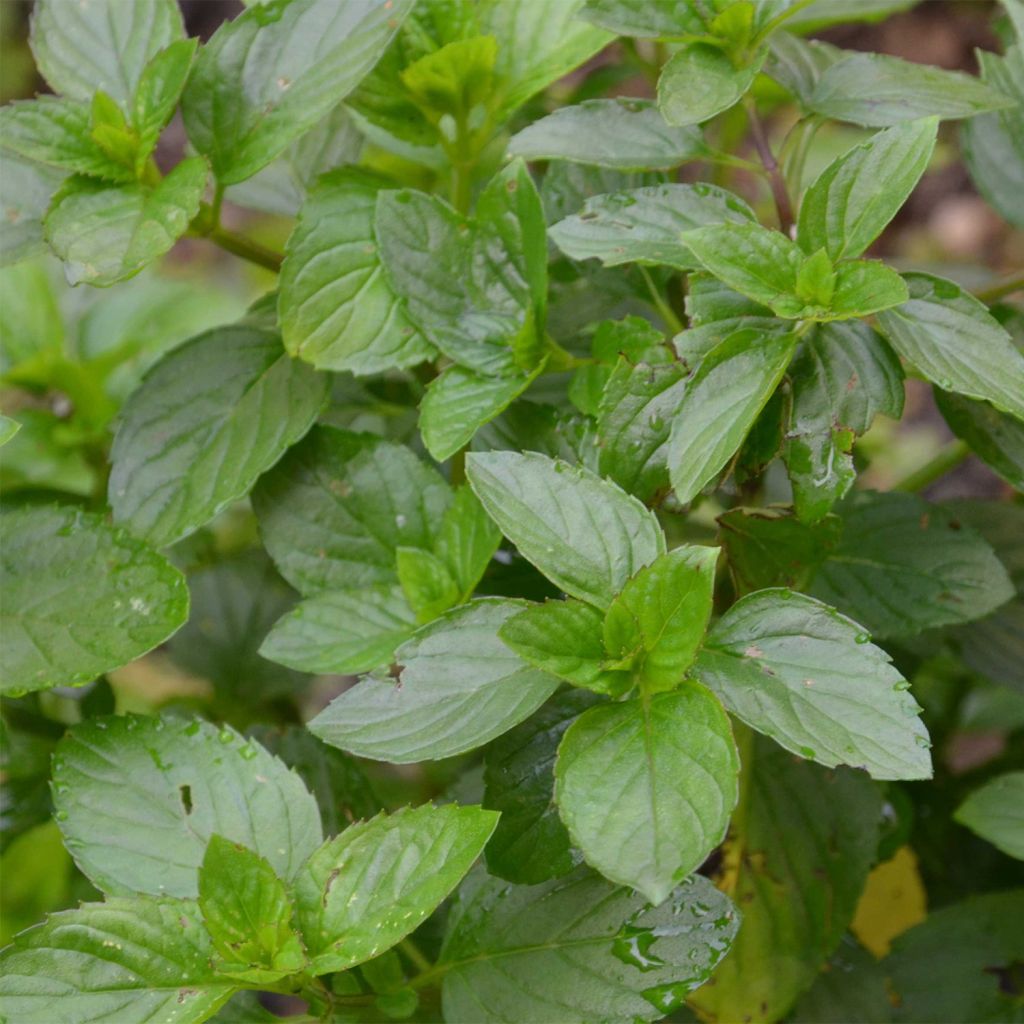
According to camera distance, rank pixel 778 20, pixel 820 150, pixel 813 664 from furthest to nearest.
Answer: pixel 820 150 → pixel 778 20 → pixel 813 664

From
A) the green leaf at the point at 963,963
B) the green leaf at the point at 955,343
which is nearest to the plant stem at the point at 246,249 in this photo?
the green leaf at the point at 955,343

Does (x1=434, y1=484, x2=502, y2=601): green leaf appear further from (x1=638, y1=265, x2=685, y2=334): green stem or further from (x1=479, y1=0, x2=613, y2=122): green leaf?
(x1=479, y1=0, x2=613, y2=122): green leaf

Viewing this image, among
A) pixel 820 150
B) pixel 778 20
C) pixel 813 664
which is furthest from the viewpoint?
pixel 820 150

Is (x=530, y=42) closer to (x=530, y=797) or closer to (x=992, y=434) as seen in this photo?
(x=992, y=434)

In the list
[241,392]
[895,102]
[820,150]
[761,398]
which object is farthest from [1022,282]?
[820,150]

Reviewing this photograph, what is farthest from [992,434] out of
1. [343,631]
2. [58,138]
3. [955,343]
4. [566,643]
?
[58,138]

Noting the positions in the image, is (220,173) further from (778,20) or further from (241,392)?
(778,20)
